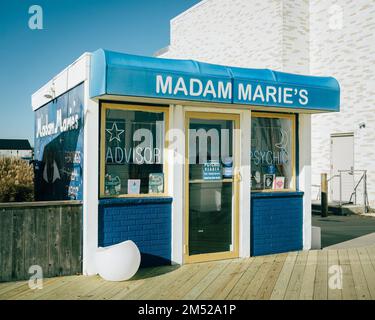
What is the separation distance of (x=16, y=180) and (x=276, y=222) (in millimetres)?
4873

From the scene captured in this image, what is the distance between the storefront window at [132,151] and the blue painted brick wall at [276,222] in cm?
168

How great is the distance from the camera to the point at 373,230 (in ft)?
32.8

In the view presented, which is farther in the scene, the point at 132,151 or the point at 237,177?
the point at 237,177

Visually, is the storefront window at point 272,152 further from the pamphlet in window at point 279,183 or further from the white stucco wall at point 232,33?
the white stucco wall at point 232,33

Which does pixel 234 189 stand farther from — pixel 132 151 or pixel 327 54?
pixel 327 54

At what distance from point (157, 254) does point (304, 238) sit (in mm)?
2754

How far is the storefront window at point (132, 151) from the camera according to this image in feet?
19.6

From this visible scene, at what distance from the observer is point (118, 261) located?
531 centimetres

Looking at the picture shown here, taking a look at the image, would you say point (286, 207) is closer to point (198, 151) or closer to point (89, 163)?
point (198, 151)

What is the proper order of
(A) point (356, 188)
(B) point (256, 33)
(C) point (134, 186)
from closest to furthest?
(C) point (134, 186), (A) point (356, 188), (B) point (256, 33)

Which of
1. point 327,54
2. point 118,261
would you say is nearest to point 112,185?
point 118,261

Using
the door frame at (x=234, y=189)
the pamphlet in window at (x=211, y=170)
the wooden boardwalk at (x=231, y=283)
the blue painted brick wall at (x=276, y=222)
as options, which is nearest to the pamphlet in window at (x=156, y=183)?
the door frame at (x=234, y=189)

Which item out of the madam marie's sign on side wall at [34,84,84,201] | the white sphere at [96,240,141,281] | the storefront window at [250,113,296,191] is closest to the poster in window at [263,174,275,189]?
the storefront window at [250,113,296,191]

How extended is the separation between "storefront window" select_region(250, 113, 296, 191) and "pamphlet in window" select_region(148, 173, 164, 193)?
5.51 feet
